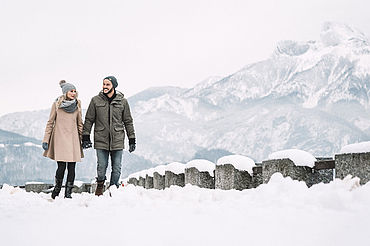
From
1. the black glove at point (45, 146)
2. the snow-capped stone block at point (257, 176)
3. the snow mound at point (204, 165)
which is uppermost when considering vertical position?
the black glove at point (45, 146)

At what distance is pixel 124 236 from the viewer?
4070mm

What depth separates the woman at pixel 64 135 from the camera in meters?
9.46

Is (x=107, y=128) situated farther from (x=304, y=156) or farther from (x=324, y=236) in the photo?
(x=324, y=236)

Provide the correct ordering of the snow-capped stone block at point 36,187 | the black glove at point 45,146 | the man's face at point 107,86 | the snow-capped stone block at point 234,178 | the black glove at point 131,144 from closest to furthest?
the snow-capped stone block at point 234,178, the black glove at point 45,146, the man's face at point 107,86, the black glove at point 131,144, the snow-capped stone block at point 36,187

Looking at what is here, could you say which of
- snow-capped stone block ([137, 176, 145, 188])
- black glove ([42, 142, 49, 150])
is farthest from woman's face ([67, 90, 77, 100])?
snow-capped stone block ([137, 176, 145, 188])

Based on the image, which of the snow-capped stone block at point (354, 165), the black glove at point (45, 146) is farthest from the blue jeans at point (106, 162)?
the snow-capped stone block at point (354, 165)


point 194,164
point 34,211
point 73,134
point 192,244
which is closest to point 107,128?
point 73,134

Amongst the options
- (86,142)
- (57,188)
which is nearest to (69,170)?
(57,188)

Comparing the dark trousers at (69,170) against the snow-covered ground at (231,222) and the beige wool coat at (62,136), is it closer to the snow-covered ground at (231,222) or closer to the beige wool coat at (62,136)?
the beige wool coat at (62,136)

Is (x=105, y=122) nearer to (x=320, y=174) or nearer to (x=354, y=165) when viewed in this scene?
(x=320, y=174)

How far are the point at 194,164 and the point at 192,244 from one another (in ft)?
18.7

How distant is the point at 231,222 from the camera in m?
4.12

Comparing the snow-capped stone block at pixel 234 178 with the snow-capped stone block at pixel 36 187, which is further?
the snow-capped stone block at pixel 36 187

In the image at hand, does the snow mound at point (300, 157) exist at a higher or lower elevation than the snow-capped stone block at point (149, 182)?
lower
